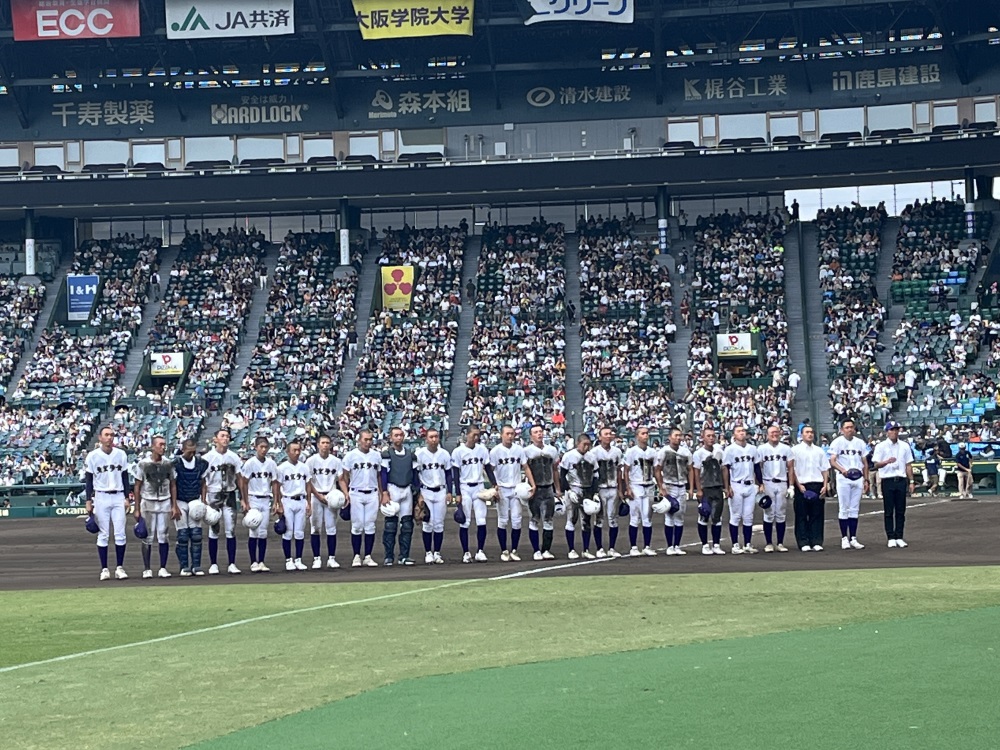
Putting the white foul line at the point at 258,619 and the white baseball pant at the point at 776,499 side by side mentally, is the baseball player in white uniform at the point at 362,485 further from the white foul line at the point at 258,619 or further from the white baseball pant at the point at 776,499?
the white baseball pant at the point at 776,499

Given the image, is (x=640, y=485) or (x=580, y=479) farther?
(x=640, y=485)

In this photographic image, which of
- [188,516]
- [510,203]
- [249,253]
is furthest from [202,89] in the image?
[188,516]

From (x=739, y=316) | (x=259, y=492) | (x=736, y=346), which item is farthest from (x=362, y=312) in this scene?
(x=259, y=492)

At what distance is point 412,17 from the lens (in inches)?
2060

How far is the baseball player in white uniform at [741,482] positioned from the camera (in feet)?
78.7

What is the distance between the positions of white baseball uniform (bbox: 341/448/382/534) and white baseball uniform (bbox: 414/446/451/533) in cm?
71

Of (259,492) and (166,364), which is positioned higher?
(166,364)

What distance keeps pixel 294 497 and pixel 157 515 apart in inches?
84.7

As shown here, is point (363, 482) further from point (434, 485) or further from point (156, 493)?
point (156, 493)

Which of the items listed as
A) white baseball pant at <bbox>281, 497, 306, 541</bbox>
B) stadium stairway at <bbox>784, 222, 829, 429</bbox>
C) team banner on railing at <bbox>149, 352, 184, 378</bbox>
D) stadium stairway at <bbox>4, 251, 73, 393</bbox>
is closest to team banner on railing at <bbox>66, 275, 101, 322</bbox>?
stadium stairway at <bbox>4, 251, 73, 393</bbox>

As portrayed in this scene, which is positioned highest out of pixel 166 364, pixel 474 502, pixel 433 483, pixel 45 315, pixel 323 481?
pixel 45 315

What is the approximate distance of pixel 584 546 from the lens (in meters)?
23.8

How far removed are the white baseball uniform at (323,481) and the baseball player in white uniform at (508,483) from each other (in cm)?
260

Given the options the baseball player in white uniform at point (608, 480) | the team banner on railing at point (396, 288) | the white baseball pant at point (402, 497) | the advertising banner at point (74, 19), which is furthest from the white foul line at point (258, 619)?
the advertising banner at point (74, 19)
